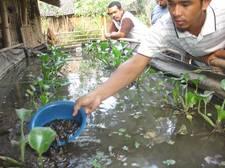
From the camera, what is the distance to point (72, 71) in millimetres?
6871

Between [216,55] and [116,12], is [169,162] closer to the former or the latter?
[216,55]

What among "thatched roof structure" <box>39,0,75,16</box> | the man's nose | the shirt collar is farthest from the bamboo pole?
"thatched roof structure" <box>39,0,75,16</box>

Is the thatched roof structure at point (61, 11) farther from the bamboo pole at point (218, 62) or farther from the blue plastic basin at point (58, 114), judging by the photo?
the blue plastic basin at point (58, 114)

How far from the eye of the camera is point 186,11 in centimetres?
215

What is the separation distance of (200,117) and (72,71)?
401 cm

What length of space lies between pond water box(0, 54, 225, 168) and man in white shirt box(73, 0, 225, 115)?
19.3 inches

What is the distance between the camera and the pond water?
2.45m

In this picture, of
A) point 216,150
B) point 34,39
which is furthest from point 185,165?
point 34,39

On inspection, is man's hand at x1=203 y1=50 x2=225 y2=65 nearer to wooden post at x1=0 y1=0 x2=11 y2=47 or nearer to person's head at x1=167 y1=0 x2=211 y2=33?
person's head at x1=167 y1=0 x2=211 y2=33

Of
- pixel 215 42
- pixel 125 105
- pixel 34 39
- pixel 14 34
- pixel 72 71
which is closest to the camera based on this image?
pixel 215 42

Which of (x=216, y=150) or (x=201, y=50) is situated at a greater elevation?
(x=201, y=50)

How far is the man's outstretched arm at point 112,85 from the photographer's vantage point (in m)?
2.24

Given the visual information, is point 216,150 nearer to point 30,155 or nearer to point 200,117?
point 200,117

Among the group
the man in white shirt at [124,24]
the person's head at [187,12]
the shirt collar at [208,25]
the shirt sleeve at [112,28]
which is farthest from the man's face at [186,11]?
the shirt sleeve at [112,28]
